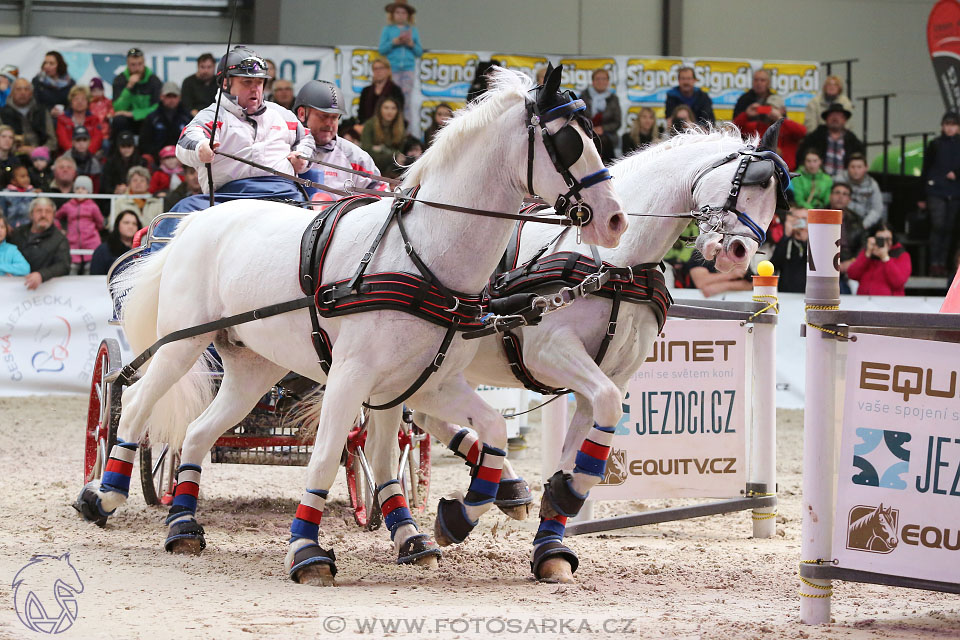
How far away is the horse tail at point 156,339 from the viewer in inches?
216

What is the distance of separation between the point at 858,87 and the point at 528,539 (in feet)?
44.5

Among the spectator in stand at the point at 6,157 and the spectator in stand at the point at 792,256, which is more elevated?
the spectator in stand at the point at 6,157

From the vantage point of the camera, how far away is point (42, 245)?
10.7 meters

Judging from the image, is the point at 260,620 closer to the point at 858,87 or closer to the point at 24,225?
the point at 24,225

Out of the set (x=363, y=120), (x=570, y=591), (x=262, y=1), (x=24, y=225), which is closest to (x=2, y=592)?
(x=570, y=591)

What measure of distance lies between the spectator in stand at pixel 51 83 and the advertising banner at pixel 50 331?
3.50 meters

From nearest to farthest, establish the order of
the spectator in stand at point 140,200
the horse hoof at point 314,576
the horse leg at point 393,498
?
the horse hoof at point 314,576 → the horse leg at point 393,498 → the spectator in stand at point 140,200

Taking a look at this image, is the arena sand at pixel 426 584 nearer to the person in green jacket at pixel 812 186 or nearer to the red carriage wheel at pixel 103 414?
the red carriage wheel at pixel 103 414

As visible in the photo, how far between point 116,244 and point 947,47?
459 inches

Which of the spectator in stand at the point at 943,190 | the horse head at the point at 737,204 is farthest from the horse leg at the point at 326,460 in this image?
the spectator in stand at the point at 943,190

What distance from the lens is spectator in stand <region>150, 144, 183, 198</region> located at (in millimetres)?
12242

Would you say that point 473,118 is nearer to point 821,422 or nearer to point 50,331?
point 821,422

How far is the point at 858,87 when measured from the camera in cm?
1712

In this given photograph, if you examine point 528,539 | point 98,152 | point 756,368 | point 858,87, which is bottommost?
point 528,539
